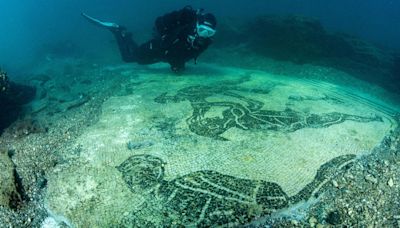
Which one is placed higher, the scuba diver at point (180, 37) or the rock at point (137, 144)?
the scuba diver at point (180, 37)

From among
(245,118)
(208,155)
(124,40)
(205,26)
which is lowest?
(208,155)

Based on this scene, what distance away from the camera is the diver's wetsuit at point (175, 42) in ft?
31.5

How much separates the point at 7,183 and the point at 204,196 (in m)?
2.87

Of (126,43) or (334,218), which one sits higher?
(126,43)

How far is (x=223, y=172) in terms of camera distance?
199 inches

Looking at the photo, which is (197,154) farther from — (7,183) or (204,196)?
(7,183)

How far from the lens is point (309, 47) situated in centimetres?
1619

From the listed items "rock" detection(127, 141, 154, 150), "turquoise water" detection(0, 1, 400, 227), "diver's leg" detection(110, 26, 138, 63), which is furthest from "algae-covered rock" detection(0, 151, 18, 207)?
"diver's leg" detection(110, 26, 138, 63)

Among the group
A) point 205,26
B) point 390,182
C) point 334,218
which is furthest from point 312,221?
point 205,26

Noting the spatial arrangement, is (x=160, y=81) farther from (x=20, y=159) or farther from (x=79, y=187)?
(x=79, y=187)

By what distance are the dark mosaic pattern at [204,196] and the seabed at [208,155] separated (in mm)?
14

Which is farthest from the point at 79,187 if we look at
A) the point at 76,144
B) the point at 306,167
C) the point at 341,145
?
the point at 341,145

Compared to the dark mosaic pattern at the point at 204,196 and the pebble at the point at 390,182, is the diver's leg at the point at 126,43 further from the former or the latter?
the pebble at the point at 390,182

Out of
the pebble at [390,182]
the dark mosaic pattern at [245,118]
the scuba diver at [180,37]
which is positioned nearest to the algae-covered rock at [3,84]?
the dark mosaic pattern at [245,118]
